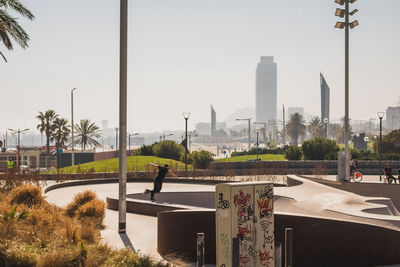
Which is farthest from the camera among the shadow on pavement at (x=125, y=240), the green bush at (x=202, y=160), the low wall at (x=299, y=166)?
the low wall at (x=299, y=166)

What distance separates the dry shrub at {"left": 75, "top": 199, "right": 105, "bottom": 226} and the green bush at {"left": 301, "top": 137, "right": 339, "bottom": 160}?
107ft

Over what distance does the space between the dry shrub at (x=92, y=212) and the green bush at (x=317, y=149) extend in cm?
3261

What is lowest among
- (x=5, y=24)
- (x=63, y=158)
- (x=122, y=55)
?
(x=63, y=158)

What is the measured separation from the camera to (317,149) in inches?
1703

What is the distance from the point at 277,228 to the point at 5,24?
16.5 m

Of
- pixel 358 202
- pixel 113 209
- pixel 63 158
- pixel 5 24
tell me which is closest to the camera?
pixel 358 202

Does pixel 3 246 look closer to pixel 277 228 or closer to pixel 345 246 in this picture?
pixel 277 228

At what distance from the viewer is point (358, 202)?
13656mm

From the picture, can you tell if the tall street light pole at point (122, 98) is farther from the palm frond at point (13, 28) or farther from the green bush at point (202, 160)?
the green bush at point (202, 160)

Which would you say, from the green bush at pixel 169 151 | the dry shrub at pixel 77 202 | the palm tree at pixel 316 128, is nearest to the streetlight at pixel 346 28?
the dry shrub at pixel 77 202

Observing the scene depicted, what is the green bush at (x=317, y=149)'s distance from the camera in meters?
43.2

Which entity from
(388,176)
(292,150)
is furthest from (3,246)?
(292,150)

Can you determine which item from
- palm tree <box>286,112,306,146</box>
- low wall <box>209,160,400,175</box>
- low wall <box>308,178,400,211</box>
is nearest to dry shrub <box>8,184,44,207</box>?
low wall <box>308,178,400,211</box>

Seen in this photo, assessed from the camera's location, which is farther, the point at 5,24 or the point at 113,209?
the point at 5,24
